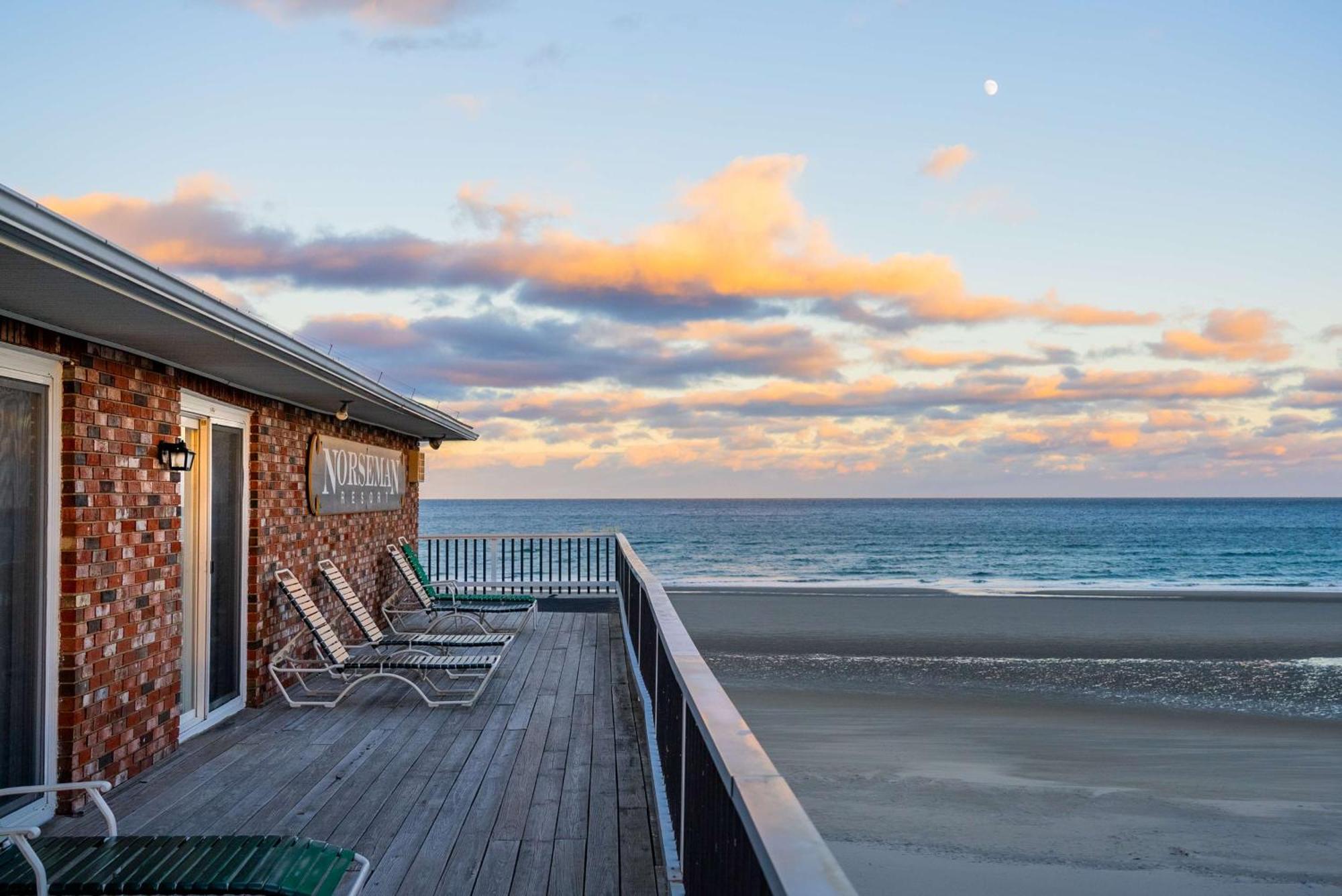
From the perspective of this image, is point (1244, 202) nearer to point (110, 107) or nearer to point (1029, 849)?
point (1029, 849)

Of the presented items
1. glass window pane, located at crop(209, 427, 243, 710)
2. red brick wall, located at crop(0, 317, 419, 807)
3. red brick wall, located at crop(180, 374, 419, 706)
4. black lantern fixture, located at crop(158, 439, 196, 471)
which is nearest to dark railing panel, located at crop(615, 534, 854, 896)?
red brick wall, located at crop(0, 317, 419, 807)

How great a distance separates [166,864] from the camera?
2.70m

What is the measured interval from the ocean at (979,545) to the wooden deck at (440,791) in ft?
69.3

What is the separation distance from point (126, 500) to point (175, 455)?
56cm

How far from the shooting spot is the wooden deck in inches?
147

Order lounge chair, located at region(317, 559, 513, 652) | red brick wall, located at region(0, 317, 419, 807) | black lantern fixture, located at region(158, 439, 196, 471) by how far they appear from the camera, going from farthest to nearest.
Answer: lounge chair, located at region(317, 559, 513, 652)
black lantern fixture, located at region(158, 439, 196, 471)
red brick wall, located at region(0, 317, 419, 807)

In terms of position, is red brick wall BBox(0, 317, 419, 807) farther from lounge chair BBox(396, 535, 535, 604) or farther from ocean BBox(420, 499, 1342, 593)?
ocean BBox(420, 499, 1342, 593)

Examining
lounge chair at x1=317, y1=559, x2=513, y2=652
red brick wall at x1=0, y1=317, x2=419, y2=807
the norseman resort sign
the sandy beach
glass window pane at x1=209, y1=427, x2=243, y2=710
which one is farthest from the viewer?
the norseman resort sign

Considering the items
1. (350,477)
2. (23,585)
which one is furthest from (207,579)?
(350,477)

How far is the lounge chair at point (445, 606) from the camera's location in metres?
10.2

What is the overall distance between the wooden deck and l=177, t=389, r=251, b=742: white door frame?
13 cm

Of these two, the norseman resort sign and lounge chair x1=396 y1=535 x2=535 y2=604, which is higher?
the norseman resort sign

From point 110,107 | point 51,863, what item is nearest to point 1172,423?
point 110,107

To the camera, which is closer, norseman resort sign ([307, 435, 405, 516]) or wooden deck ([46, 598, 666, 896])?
wooden deck ([46, 598, 666, 896])
